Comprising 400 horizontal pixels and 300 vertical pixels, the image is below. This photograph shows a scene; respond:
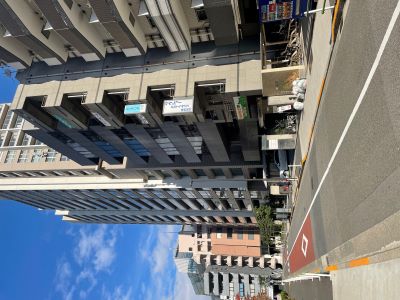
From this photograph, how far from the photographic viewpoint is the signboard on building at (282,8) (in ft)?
55.1

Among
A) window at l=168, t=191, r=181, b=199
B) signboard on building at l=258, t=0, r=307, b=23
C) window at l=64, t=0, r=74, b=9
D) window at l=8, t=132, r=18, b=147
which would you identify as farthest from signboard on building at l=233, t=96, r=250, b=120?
window at l=8, t=132, r=18, b=147

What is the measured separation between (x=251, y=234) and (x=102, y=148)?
57.4 metres

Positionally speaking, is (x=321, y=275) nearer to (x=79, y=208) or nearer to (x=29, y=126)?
Answer: (x=29, y=126)

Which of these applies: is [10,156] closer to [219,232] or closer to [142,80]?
[142,80]

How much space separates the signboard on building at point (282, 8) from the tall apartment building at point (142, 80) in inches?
134

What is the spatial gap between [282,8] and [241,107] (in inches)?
378

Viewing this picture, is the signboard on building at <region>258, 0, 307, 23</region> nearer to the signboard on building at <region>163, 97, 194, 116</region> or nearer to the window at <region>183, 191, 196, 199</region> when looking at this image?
the signboard on building at <region>163, 97, 194, 116</region>

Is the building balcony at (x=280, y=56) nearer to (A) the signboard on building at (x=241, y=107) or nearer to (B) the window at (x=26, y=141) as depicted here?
(A) the signboard on building at (x=241, y=107)

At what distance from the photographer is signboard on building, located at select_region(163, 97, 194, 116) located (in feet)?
79.7

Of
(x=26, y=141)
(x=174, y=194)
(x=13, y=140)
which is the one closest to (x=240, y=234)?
(x=174, y=194)

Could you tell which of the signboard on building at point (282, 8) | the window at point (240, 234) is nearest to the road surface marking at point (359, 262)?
the signboard on building at point (282, 8)

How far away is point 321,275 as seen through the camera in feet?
44.4

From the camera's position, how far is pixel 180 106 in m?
24.5

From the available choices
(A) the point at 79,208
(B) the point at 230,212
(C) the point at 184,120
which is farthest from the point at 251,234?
(C) the point at 184,120
